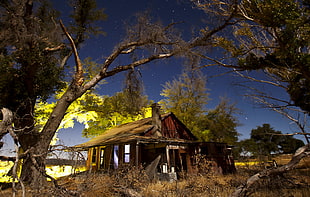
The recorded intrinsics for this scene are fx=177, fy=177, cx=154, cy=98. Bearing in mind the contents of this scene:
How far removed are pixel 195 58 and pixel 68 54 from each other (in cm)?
940

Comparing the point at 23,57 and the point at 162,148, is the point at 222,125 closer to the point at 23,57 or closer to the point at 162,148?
the point at 162,148

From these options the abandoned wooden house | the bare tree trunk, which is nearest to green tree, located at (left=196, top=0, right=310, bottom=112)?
the bare tree trunk

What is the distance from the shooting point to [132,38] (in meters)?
9.95

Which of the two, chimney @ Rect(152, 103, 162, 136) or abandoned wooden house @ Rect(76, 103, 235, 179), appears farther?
chimney @ Rect(152, 103, 162, 136)

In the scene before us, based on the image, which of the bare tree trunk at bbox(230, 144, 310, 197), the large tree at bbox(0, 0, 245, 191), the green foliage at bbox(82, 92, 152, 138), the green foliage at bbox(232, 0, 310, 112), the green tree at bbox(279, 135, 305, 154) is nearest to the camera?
the bare tree trunk at bbox(230, 144, 310, 197)

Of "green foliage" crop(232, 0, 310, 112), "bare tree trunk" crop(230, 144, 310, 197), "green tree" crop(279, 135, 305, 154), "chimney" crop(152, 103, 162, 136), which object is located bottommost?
"green tree" crop(279, 135, 305, 154)

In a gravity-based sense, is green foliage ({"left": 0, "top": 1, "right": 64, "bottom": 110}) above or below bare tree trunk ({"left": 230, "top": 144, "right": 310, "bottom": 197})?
above

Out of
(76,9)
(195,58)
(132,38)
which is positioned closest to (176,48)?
(195,58)

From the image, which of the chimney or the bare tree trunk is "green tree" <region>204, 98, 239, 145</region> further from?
the bare tree trunk

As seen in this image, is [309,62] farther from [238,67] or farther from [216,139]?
[216,139]

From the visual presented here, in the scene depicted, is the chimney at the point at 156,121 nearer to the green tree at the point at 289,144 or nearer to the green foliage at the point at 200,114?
the green foliage at the point at 200,114

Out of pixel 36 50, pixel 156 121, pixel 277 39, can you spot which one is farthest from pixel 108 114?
pixel 277 39

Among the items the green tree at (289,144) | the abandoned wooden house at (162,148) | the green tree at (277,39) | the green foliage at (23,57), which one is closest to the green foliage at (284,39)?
the green tree at (277,39)

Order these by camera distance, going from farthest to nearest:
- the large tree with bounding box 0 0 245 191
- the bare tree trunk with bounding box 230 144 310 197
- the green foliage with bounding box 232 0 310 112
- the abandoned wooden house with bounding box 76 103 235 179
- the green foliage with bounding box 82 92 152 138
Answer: the green foliage with bounding box 82 92 152 138, the abandoned wooden house with bounding box 76 103 235 179, the large tree with bounding box 0 0 245 191, the green foliage with bounding box 232 0 310 112, the bare tree trunk with bounding box 230 144 310 197
